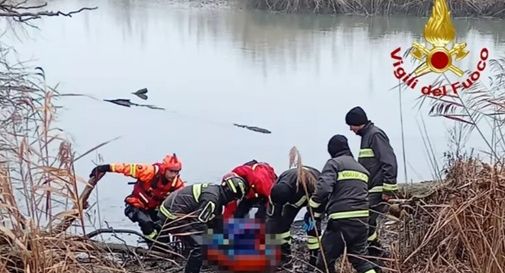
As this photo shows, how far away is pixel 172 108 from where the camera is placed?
11.5 metres

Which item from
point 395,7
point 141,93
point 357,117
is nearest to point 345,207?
point 357,117

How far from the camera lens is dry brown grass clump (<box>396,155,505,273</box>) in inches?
116

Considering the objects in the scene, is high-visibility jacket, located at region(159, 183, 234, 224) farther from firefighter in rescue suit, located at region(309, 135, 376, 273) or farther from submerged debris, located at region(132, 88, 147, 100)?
submerged debris, located at region(132, 88, 147, 100)

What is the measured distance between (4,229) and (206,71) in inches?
486

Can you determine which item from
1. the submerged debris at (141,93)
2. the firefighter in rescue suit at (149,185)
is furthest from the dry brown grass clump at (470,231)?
the submerged debris at (141,93)

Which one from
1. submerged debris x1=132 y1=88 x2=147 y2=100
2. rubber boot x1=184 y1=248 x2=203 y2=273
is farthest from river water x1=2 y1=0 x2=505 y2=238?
rubber boot x1=184 y1=248 x2=203 y2=273

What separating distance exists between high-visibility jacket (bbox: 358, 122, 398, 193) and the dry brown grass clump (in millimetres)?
1137

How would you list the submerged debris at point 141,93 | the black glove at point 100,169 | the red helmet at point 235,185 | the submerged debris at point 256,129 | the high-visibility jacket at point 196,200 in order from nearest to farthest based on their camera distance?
the high-visibility jacket at point 196,200 → the red helmet at point 235,185 → the black glove at point 100,169 → the submerged debris at point 256,129 → the submerged debris at point 141,93

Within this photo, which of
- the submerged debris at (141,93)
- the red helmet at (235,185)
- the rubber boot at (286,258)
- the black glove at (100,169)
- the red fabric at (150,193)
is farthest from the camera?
the submerged debris at (141,93)

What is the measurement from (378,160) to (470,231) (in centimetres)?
217

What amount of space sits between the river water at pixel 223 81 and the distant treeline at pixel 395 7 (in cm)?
48

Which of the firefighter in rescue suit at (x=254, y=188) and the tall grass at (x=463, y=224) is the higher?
the tall grass at (x=463, y=224)

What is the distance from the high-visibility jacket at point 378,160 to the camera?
5176 mm

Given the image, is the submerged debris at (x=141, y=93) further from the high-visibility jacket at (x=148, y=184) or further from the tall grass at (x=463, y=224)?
the tall grass at (x=463, y=224)
